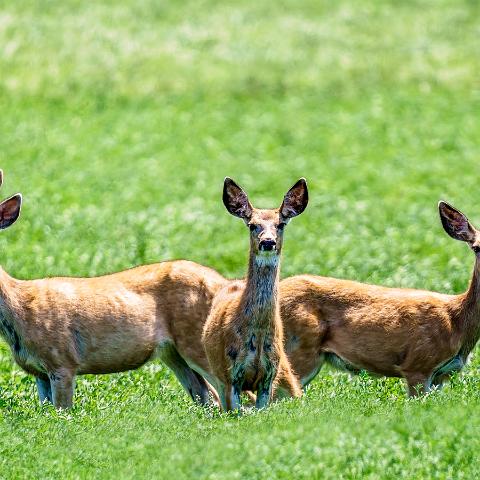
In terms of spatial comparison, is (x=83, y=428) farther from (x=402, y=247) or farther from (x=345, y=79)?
(x=345, y=79)

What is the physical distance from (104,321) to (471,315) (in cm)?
325

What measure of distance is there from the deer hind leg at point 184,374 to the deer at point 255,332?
895mm

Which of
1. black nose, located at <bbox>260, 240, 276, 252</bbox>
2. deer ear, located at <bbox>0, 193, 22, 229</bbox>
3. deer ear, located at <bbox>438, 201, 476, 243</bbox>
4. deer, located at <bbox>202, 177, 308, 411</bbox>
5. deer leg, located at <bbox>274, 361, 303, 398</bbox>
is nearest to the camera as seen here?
black nose, located at <bbox>260, 240, 276, 252</bbox>

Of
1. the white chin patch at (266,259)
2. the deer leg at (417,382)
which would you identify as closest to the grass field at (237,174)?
the deer leg at (417,382)

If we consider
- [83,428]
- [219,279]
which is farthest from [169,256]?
[83,428]

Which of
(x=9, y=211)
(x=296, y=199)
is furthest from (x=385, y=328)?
(x=9, y=211)

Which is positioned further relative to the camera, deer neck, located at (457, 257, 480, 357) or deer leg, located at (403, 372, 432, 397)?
deer neck, located at (457, 257, 480, 357)

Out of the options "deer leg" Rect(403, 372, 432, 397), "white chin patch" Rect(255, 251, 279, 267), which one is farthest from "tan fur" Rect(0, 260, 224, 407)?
"deer leg" Rect(403, 372, 432, 397)

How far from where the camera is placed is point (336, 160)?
1032 inches

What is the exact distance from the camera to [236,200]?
13039mm

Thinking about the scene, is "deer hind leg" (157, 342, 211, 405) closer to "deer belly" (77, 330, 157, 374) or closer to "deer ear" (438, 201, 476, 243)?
"deer belly" (77, 330, 157, 374)

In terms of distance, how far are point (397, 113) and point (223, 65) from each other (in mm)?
4938

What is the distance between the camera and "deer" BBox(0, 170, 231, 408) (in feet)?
43.2

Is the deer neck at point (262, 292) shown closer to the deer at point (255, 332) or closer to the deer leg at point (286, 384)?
the deer at point (255, 332)
